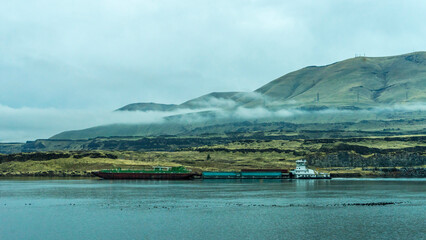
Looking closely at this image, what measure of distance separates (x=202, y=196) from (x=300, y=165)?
86.3m

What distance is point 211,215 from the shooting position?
8512 centimetres

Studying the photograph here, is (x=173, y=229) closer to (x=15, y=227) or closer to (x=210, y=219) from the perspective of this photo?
(x=210, y=219)

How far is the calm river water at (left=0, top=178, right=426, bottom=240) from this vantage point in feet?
228

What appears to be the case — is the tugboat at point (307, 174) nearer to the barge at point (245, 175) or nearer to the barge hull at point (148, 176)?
the barge at point (245, 175)

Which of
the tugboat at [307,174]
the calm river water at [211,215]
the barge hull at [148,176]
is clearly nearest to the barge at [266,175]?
the tugboat at [307,174]

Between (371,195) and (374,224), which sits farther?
(371,195)

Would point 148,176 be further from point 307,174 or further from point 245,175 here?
point 307,174

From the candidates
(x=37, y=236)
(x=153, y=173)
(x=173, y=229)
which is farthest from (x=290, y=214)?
(x=153, y=173)

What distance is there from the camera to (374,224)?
248 ft

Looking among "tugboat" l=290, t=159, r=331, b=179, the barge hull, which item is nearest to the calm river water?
the barge hull

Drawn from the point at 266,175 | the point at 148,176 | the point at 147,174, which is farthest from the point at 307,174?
the point at 147,174

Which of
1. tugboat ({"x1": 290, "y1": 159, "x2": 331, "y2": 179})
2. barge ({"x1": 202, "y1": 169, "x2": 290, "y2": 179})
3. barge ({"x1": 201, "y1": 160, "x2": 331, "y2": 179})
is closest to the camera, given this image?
tugboat ({"x1": 290, "y1": 159, "x2": 331, "y2": 179})

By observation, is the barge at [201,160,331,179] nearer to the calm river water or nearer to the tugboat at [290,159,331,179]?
the tugboat at [290,159,331,179]

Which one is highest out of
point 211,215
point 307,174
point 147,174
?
point 147,174
